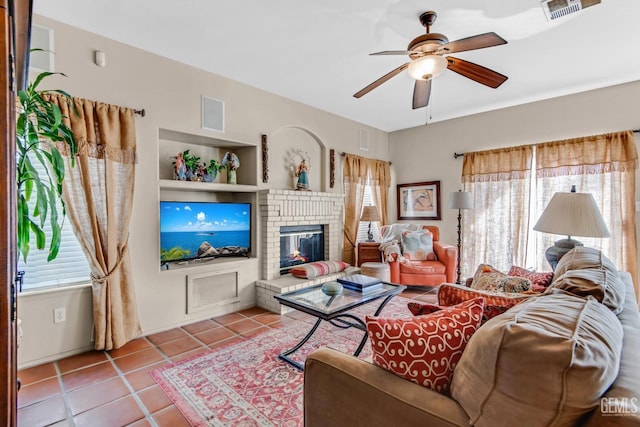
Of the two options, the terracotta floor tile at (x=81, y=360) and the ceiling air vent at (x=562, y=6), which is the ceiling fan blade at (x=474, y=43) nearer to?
the ceiling air vent at (x=562, y=6)

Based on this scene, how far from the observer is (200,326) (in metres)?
3.19

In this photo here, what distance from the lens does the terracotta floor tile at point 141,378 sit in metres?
2.13

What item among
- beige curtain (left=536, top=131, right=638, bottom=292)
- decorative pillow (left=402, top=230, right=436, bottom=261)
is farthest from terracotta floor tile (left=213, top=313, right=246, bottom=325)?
beige curtain (left=536, top=131, right=638, bottom=292)

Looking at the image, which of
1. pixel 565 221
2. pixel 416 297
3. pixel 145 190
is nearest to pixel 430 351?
pixel 565 221

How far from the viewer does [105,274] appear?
2.60 meters

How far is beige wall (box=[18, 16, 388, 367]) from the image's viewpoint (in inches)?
97.3

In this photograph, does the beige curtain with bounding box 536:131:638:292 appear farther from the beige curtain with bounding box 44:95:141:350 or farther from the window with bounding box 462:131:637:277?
the beige curtain with bounding box 44:95:141:350

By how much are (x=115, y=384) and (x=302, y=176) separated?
297 cm

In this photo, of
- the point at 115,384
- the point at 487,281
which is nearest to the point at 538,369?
the point at 487,281

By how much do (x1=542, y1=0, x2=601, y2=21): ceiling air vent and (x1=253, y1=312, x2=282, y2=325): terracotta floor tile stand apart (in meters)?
3.57

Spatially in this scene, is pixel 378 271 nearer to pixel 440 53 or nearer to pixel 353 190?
pixel 353 190

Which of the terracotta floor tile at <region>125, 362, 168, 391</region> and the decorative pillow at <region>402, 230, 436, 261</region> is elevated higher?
the decorative pillow at <region>402, 230, 436, 261</region>

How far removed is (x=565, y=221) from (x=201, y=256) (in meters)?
3.49

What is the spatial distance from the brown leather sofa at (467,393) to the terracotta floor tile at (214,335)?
1.90 metres
